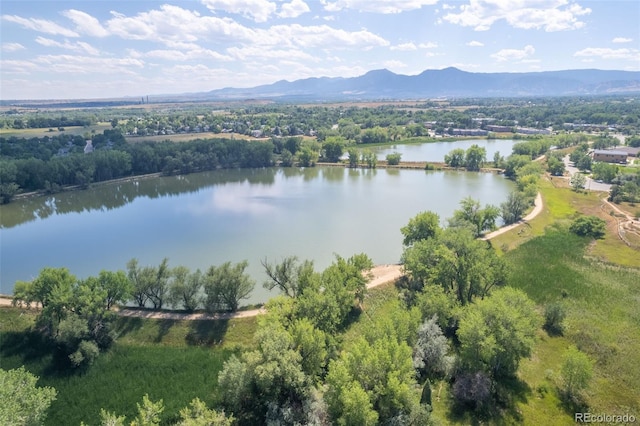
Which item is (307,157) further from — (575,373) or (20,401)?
(20,401)

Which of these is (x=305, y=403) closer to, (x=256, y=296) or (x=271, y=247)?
(x=256, y=296)

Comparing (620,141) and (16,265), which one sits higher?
(620,141)

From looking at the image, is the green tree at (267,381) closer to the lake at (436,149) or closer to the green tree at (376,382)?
the green tree at (376,382)

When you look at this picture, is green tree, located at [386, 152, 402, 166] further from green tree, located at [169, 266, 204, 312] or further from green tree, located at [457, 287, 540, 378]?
green tree, located at [457, 287, 540, 378]

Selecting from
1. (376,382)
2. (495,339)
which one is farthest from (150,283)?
(495,339)

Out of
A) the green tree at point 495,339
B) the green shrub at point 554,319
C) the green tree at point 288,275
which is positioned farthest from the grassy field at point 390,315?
the green tree at point 288,275

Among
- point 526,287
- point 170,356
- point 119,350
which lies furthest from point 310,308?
point 526,287

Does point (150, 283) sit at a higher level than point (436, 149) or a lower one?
lower
